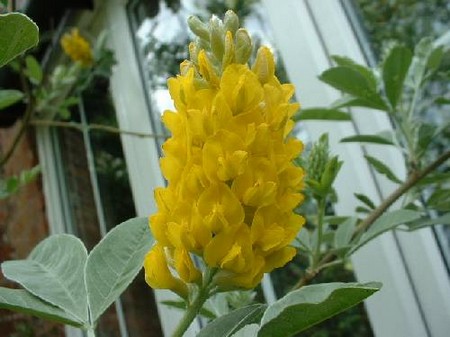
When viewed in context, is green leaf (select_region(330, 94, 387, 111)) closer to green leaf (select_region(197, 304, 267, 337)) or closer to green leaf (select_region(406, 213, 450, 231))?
green leaf (select_region(406, 213, 450, 231))

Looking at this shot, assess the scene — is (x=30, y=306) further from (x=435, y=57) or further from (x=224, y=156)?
(x=435, y=57)

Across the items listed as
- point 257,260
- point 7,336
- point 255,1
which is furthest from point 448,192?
point 7,336

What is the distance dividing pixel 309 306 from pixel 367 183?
0.83m

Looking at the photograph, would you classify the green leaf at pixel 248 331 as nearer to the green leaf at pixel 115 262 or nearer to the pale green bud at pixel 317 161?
the green leaf at pixel 115 262

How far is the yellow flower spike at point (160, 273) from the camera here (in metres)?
0.42

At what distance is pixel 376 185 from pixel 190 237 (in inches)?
32.7

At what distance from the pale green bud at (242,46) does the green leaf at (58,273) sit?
0.25 meters

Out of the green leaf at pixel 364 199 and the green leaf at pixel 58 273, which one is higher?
the green leaf at pixel 364 199

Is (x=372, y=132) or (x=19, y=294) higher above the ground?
(x=372, y=132)

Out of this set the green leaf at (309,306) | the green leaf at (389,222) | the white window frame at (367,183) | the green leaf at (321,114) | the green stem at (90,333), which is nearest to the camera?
the green leaf at (309,306)

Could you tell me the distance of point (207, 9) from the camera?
1.71 m

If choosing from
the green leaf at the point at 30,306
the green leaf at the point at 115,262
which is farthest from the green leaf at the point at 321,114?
the green leaf at the point at 30,306

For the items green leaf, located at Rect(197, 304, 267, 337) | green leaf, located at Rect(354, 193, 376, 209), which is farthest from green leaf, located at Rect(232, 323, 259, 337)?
green leaf, located at Rect(354, 193, 376, 209)

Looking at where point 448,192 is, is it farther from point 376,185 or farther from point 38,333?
point 38,333
